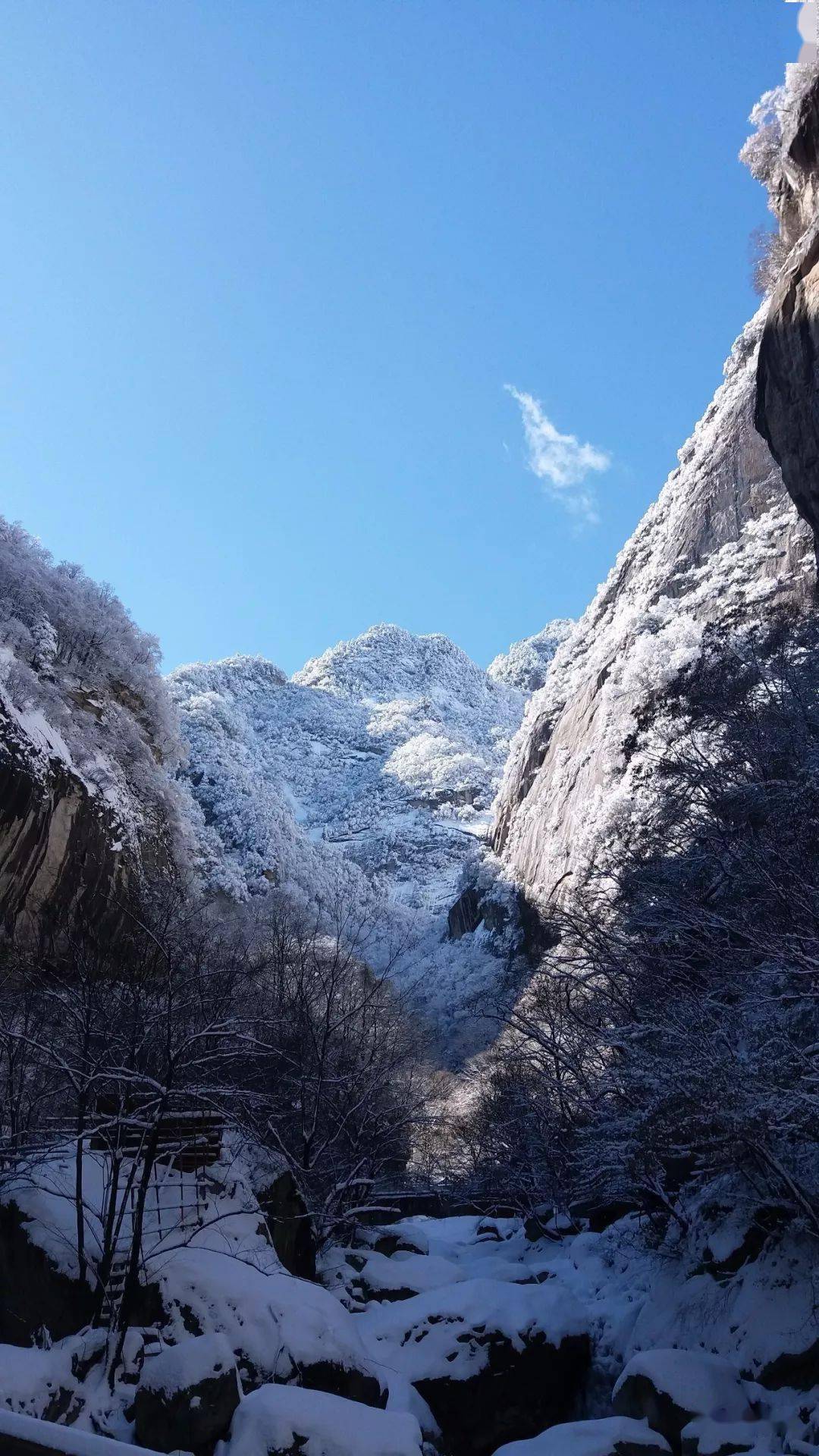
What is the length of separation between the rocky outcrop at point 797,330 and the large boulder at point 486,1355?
16.2 meters

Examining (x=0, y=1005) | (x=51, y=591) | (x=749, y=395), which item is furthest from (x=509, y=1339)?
(x=749, y=395)

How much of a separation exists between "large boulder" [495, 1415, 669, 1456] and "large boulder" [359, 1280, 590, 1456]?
1256 mm

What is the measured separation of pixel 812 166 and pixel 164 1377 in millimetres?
23785

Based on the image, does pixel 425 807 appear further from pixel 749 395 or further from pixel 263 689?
pixel 749 395

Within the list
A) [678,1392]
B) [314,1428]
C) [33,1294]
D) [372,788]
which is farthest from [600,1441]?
[372,788]

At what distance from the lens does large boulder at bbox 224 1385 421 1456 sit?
6.75 m

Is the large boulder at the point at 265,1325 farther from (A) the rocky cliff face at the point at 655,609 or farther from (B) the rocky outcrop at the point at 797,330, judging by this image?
(B) the rocky outcrop at the point at 797,330

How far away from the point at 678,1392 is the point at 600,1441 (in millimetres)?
989

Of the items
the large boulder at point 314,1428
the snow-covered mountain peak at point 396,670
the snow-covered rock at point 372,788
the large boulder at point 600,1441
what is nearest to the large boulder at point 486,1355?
the large boulder at point 600,1441

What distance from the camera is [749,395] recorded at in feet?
132

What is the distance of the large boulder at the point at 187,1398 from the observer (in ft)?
23.4

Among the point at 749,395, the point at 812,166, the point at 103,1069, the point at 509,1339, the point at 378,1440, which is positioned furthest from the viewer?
the point at 749,395

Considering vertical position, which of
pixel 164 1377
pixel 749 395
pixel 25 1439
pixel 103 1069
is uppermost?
pixel 749 395

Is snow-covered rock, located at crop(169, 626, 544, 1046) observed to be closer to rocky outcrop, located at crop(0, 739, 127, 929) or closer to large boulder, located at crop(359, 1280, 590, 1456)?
rocky outcrop, located at crop(0, 739, 127, 929)
